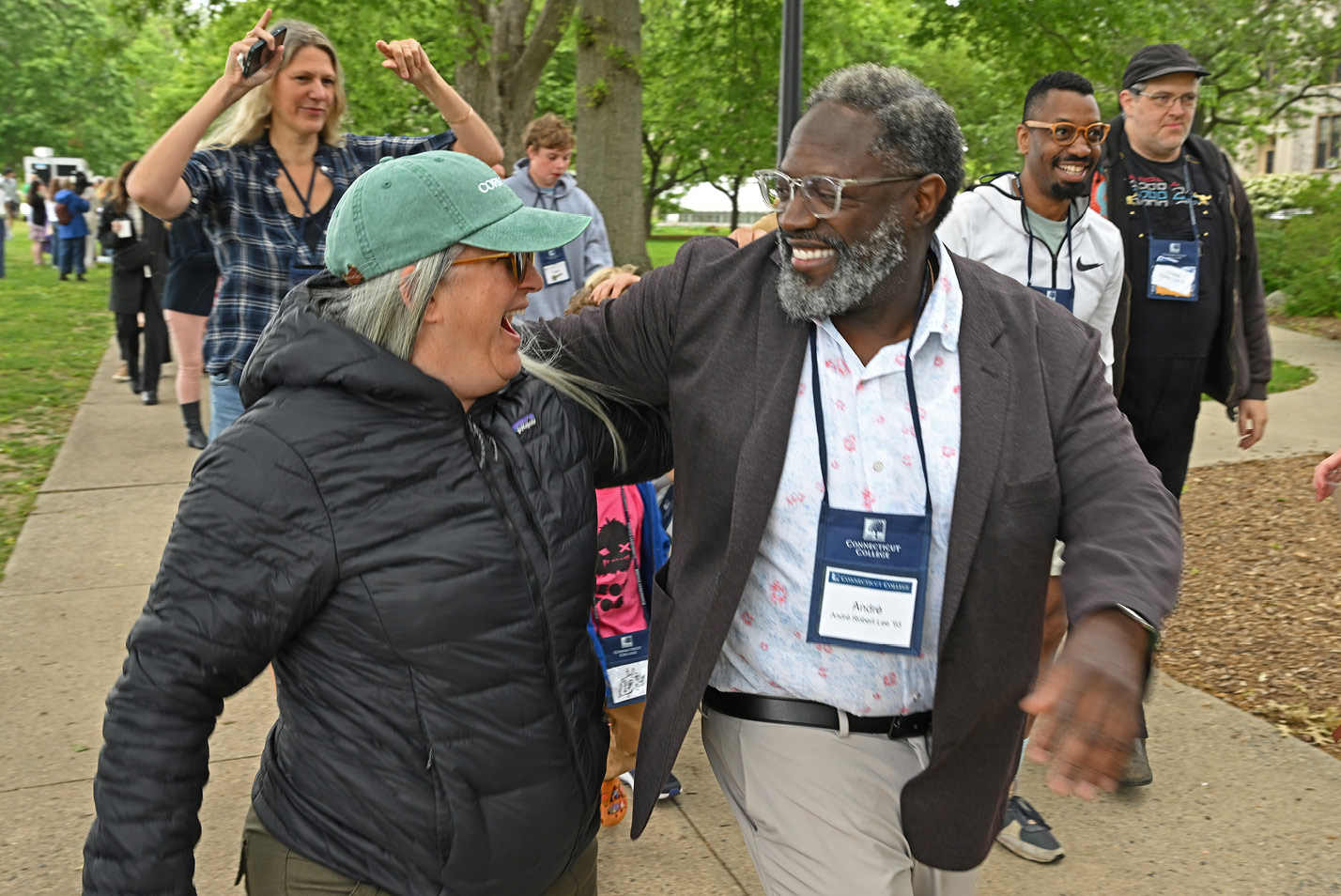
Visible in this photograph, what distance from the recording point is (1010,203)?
4.07 m

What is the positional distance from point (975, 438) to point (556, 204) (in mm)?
5066

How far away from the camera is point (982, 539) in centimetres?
217

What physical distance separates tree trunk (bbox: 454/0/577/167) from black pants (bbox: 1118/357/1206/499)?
12.2m

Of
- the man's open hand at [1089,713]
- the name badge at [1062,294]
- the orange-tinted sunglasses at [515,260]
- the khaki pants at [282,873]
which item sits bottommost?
the khaki pants at [282,873]

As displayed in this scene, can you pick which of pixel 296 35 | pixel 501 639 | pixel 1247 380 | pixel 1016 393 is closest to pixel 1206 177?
pixel 1247 380

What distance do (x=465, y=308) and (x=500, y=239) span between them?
0.13 m

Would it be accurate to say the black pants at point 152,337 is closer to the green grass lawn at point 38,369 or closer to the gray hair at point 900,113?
the green grass lawn at point 38,369

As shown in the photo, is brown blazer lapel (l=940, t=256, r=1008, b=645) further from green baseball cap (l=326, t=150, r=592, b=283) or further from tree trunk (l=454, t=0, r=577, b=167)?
tree trunk (l=454, t=0, r=577, b=167)

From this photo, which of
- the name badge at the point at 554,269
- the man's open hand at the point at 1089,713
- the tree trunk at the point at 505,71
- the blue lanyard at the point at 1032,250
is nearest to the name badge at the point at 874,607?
the man's open hand at the point at 1089,713

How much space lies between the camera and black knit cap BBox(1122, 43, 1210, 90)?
440 centimetres

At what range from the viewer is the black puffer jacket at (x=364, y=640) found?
6.32 feet

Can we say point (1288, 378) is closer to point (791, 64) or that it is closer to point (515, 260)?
point (791, 64)

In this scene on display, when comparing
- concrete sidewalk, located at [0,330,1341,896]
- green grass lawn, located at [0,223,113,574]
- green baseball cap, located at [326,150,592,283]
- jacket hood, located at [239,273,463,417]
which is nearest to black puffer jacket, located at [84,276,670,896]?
jacket hood, located at [239,273,463,417]

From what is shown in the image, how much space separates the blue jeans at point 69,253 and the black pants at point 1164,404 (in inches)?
1027
